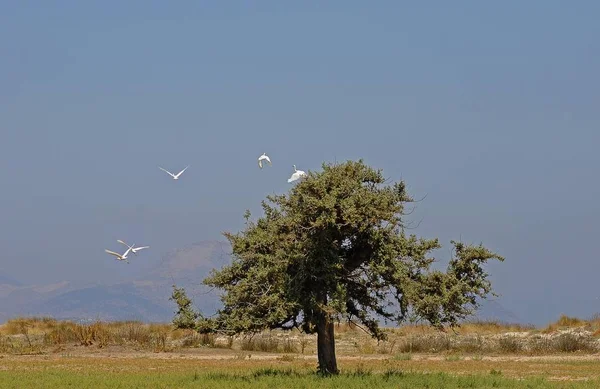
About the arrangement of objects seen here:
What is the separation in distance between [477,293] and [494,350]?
83.4 feet

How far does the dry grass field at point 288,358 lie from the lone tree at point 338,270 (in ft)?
6.13

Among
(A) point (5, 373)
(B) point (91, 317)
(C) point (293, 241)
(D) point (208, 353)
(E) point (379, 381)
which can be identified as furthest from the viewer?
(B) point (91, 317)

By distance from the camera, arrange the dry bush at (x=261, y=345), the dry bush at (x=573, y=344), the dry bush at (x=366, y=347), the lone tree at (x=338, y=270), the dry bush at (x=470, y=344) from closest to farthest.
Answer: the lone tree at (x=338, y=270)
the dry bush at (x=573, y=344)
the dry bush at (x=261, y=345)
the dry bush at (x=470, y=344)
the dry bush at (x=366, y=347)

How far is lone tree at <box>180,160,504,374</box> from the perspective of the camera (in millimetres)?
31797

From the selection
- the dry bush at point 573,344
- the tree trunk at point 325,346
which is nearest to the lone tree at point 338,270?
the tree trunk at point 325,346

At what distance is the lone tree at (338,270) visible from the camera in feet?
104

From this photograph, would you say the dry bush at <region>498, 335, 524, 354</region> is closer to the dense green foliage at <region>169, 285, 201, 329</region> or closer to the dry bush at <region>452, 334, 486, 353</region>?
the dry bush at <region>452, 334, 486, 353</region>

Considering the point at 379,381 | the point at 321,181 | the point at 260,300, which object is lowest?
the point at 379,381

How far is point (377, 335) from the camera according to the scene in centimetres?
3428

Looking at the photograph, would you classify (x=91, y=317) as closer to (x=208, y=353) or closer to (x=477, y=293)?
(x=208, y=353)

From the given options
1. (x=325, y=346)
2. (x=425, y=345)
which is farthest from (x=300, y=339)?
(x=325, y=346)

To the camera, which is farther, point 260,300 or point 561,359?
→ point 561,359

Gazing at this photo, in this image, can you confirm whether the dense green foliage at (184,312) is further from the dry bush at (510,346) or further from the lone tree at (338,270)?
the dry bush at (510,346)

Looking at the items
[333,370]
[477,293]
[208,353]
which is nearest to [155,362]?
[208,353]
